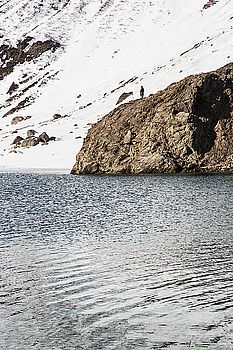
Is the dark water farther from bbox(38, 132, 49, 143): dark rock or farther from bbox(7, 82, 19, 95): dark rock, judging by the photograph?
bbox(7, 82, 19, 95): dark rock

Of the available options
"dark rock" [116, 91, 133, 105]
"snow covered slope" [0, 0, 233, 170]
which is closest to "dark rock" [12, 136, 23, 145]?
"snow covered slope" [0, 0, 233, 170]

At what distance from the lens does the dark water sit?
12.0m

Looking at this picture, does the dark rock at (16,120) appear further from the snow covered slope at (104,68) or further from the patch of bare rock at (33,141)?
the patch of bare rock at (33,141)

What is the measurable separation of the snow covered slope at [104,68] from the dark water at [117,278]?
59603 millimetres

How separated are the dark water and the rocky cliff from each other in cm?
3360

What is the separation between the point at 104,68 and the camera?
15950cm

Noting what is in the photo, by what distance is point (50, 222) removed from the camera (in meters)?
28.8

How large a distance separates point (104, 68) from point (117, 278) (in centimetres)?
14662

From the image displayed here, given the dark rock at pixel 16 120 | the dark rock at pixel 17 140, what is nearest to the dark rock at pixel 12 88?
the dark rock at pixel 16 120

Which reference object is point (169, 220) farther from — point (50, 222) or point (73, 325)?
point (73, 325)

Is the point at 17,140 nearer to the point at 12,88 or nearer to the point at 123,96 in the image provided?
the point at 123,96

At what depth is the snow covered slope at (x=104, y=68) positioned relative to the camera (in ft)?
355

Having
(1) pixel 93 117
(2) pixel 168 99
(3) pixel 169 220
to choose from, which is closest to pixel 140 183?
(2) pixel 168 99

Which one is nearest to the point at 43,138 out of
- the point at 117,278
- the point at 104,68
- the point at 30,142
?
the point at 30,142
